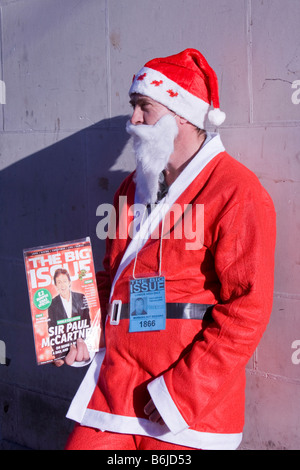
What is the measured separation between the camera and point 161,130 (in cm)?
246

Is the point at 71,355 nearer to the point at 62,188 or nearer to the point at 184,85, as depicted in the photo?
the point at 184,85

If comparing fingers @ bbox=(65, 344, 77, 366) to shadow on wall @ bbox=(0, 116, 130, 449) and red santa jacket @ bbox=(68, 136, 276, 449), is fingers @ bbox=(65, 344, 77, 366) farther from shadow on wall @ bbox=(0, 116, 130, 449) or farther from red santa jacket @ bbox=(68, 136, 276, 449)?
shadow on wall @ bbox=(0, 116, 130, 449)

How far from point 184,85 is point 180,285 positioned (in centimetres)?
78

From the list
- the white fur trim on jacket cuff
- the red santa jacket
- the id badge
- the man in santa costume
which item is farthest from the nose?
the white fur trim on jacket cuff

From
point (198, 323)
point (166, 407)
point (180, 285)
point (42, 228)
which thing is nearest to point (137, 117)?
point (180, 285)

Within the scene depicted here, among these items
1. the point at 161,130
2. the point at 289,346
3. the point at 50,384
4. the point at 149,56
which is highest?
the point at 149,56

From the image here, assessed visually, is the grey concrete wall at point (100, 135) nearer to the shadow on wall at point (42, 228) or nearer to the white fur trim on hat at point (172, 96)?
the shadow on wall at point (42, 228)

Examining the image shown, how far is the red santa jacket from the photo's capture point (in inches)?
86.3

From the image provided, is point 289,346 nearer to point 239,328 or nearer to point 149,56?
point 239,328

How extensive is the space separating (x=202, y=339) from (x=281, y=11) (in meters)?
1.35

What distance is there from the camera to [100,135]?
3352 mm

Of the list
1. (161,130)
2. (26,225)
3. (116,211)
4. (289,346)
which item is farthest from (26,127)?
(289,346)

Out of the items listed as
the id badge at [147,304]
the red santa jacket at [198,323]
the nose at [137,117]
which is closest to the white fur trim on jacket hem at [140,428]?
the red santa jacket at [198,323]

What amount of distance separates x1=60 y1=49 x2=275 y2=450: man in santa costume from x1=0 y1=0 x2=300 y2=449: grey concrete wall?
0.29m
